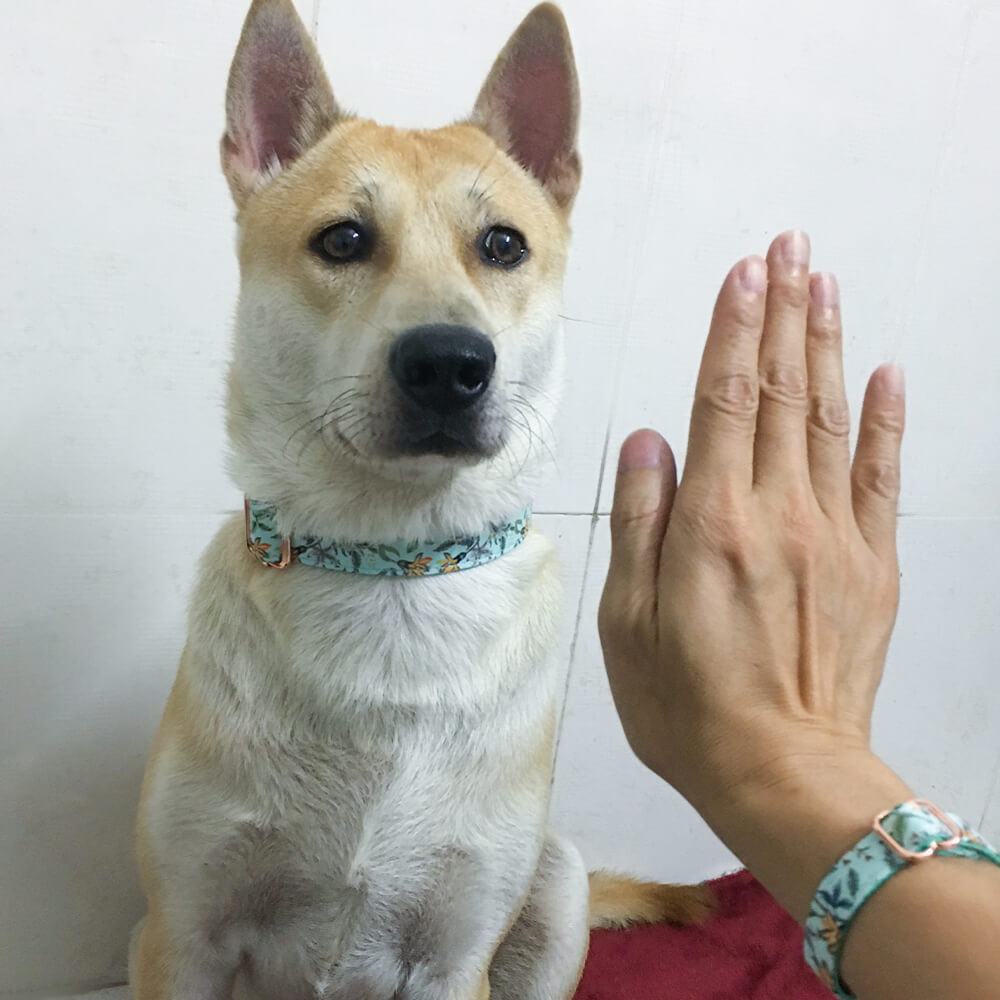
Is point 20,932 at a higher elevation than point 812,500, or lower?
lower

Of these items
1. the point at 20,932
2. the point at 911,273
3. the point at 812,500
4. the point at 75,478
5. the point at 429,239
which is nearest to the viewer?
the point at 812,500

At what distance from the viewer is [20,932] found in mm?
1382

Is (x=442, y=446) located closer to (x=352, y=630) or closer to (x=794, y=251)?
(x=352, y=630)

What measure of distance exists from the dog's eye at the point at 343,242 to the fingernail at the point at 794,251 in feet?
1.37

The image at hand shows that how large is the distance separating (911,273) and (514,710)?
3.78 feet

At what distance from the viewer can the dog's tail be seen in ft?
4.48

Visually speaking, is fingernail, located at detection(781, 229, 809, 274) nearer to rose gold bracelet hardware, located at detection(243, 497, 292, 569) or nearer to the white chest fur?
the white chest fur

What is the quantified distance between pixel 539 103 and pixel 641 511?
0.55 metres

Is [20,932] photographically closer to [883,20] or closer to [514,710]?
[514,710]

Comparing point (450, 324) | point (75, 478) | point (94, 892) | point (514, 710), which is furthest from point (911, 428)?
point (94, 892)

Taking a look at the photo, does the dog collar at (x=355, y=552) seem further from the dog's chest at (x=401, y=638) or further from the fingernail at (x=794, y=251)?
the fingernail at (x=794, y=251)

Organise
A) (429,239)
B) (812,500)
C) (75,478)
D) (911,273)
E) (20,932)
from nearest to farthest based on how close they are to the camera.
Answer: (812,500) < (429,239) < (75,478) < (20,932) < (911,273)

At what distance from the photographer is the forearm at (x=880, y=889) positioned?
0.50 meters

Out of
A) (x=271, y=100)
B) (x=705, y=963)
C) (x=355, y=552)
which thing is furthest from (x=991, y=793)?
(x=271, y=100)
